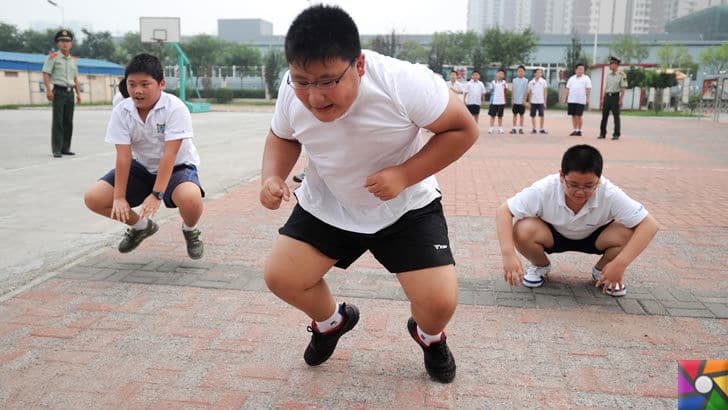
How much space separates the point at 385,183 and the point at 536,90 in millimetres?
14539

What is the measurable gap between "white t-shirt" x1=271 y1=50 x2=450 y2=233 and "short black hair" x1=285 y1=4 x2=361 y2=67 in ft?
0.73

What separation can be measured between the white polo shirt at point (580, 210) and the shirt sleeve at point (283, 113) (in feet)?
5.63

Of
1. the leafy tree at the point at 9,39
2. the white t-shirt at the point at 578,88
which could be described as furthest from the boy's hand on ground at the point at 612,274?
the leafy tree at the point at 9,39

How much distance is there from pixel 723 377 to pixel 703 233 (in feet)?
14.2

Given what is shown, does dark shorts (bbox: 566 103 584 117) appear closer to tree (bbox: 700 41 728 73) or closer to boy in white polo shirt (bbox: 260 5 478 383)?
boy in white polo shirt (bbox: 260 5 478 383)

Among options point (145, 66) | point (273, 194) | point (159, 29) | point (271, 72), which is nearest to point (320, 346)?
point (273, 194)

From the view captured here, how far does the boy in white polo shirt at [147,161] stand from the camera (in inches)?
164

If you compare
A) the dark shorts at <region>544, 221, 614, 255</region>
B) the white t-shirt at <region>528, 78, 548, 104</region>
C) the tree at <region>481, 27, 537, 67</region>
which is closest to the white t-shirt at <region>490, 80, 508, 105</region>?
the white t-shirt at <region>528, 78, 548, 104</region>

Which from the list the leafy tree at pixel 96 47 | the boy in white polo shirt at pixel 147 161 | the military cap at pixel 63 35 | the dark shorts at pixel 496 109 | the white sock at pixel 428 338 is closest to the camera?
the white sock at pixel 428 338

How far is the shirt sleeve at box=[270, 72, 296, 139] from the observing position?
2562mm

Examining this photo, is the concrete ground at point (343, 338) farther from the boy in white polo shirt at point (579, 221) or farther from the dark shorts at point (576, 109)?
the dark shorts at point (576, 109)

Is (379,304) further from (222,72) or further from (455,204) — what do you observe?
(222,72)

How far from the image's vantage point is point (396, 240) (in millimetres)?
2695

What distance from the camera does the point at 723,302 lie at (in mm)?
3783
